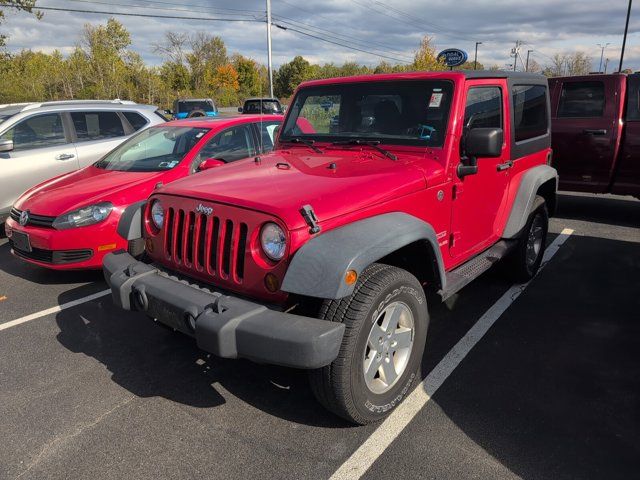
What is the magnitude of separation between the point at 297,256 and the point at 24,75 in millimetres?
39924

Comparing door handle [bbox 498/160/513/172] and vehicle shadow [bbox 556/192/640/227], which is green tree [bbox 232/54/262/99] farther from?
door handle [bbox 498/160/513/172]

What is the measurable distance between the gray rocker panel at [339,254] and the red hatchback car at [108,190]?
7.15ft

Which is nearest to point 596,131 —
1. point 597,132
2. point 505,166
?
point 597,132

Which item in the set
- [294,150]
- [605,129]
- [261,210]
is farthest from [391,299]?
[605,129]

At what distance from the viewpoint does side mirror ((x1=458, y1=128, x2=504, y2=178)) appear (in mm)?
3250

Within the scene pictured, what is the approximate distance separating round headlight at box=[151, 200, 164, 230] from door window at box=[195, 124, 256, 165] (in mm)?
2415

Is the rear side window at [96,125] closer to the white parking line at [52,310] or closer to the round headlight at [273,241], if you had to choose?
the white parking line at [52,310]

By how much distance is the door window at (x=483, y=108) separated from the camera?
3.59m

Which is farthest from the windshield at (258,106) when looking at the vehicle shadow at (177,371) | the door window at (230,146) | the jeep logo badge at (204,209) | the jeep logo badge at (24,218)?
the jeep logo badge at (204,209)

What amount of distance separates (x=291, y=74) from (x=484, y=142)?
6171 cm

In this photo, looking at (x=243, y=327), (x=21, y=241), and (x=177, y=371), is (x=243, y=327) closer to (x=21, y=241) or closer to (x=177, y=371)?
(x=177, y=371)

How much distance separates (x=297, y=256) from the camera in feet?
7.89

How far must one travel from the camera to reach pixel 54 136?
7.27m

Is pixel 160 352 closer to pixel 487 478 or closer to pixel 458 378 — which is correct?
pixel 458 378
